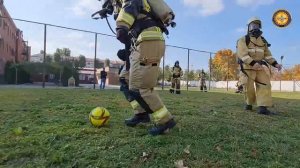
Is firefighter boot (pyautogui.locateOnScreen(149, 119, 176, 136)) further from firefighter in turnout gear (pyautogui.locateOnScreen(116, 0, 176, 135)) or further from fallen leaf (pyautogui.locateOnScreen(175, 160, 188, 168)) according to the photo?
fallen leaf (pyautogui.locateOnScreen(175, 160, 188, 168))

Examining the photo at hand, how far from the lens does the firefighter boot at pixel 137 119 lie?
4.93 m

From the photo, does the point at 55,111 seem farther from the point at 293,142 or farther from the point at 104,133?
the point at 293,142

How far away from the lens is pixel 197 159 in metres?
3.54

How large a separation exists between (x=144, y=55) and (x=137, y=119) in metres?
1.14

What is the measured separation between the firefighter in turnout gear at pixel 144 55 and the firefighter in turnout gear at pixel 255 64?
388cm

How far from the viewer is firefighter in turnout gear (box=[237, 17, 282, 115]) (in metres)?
7.77

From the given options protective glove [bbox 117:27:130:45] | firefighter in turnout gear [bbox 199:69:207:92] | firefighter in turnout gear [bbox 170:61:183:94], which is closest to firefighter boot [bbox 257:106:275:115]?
protective glove [bbox 117:27:130:45]

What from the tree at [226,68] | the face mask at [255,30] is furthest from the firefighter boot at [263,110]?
the tree at [226,68]

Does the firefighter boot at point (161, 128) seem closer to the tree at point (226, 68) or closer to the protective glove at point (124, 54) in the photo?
the protective glove at point (124, 54)

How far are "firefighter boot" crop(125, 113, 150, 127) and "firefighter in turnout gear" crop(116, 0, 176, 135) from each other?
61 cm

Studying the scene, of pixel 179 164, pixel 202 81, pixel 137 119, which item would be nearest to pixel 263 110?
pixel 137 119

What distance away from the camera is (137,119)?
5.07 m

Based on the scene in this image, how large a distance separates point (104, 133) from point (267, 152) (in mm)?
1943

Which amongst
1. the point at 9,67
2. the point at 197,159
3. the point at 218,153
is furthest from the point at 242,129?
the point at 9,67
